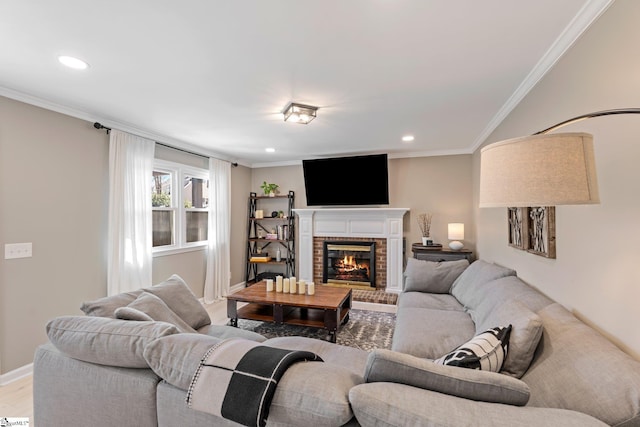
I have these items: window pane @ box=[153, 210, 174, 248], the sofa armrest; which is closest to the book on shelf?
window pane @ box=[153, 210, 174, 248]

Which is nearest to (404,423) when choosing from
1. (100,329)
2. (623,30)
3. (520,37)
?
(100,329)

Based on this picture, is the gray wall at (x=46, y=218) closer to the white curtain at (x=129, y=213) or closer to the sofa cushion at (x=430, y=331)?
the white curtain at (x=129, y=213)

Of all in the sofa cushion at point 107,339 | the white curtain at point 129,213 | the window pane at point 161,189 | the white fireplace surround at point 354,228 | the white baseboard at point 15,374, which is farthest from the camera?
the white fireplace surround at point 354,228

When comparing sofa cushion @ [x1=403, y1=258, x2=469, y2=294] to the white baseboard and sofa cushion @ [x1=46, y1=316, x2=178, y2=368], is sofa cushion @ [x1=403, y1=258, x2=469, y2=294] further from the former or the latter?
the white baseboard

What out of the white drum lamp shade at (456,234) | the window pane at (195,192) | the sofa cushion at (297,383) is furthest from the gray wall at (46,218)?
the white drum lamp shade at (456,234)

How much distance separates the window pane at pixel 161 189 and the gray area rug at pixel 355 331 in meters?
1.98

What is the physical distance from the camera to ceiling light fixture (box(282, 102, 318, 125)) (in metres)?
2.78

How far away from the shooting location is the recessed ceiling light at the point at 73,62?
197 centimetres

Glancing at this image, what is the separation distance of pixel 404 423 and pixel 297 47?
196 cm

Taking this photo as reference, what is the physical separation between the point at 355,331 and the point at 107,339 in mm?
2617

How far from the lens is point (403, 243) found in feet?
16.6

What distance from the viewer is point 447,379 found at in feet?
3.40

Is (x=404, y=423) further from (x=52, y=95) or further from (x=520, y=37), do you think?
(x=52, y=95)

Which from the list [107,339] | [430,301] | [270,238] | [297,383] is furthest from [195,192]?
[297,383]
